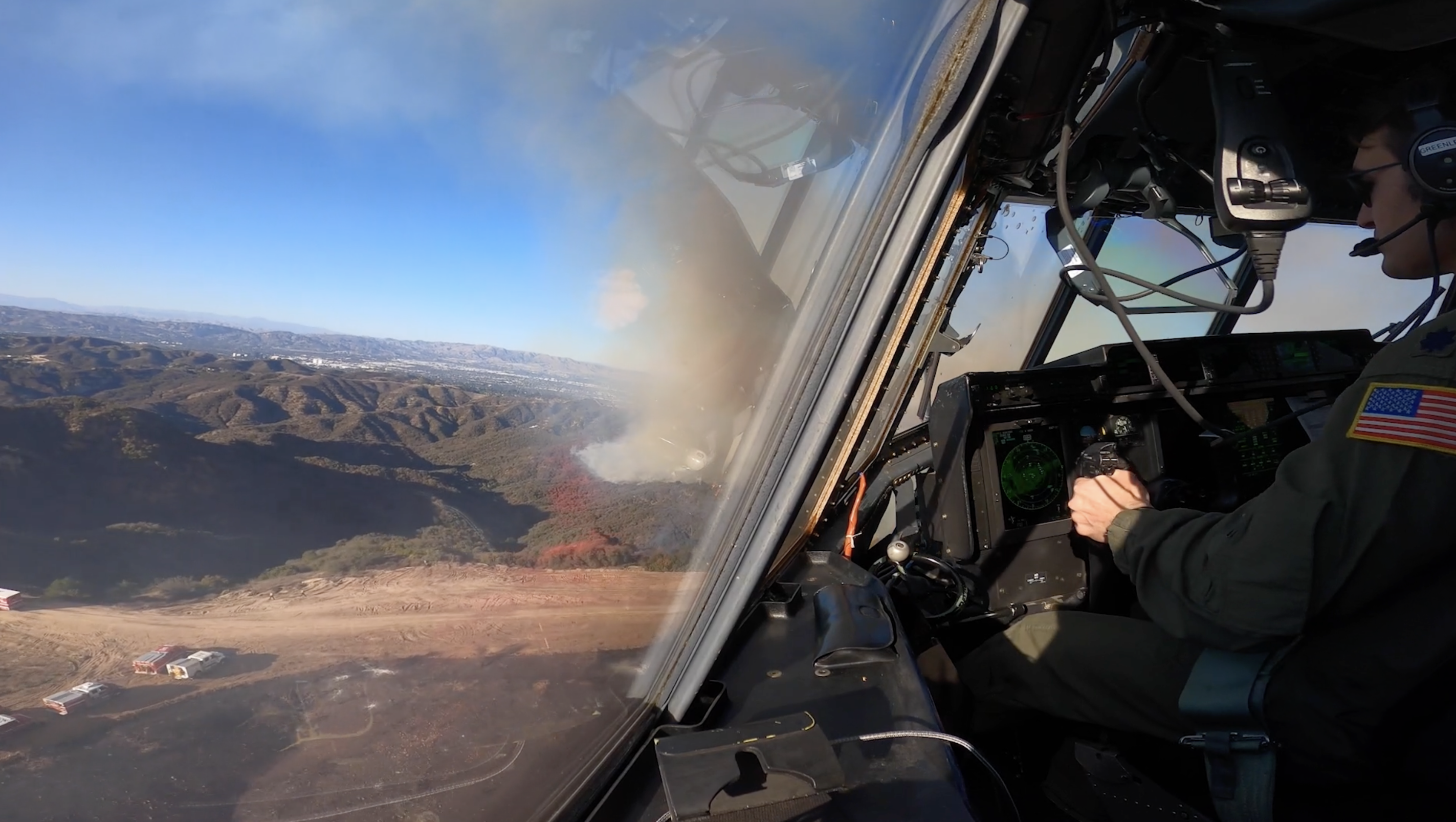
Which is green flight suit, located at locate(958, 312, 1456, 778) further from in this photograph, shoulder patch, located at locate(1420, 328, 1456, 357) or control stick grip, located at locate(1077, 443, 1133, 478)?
control stick grip, located at locate(1077, 443, 1133, 478)

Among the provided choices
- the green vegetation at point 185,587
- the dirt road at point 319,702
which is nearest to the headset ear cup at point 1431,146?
the dirt road at point 319,702

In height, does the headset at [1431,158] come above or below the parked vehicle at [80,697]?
above

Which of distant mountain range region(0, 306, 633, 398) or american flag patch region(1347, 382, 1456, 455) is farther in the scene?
american flag patch region(1347, 382, 1456, 455)

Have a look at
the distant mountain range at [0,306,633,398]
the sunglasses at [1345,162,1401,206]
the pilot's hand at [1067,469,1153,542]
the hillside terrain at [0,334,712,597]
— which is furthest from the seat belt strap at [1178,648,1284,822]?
the distant mountain range at [0,306,633,398]

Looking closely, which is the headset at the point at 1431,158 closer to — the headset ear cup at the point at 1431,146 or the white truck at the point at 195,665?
the headset ear cup at the point at 1431,146

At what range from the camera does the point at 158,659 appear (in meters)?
0.57

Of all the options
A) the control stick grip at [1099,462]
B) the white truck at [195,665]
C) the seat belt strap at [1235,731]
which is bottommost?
the seat belt strap at [1235,731]

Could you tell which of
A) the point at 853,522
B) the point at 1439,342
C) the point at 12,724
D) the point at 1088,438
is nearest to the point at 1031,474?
the point at 1088,438

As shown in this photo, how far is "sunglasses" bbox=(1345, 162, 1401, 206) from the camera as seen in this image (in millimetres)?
1396

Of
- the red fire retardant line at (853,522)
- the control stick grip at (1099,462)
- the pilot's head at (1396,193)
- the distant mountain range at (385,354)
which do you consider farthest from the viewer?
the red fire retardant line at (853,522)

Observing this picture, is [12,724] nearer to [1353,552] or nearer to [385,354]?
[385,354]

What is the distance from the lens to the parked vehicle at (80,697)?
1.72ft

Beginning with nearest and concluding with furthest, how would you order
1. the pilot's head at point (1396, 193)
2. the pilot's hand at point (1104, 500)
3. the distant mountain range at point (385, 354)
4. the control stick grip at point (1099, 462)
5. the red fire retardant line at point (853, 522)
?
the distant mountain range at point (385, 354)
the pilot's head at point (1396, 193)
the pilot's hand at point (1104, 500)
the control stick grip at point (1099, 462)
the red fire retardant line at point (853, 522)

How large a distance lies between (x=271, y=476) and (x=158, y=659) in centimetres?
16
